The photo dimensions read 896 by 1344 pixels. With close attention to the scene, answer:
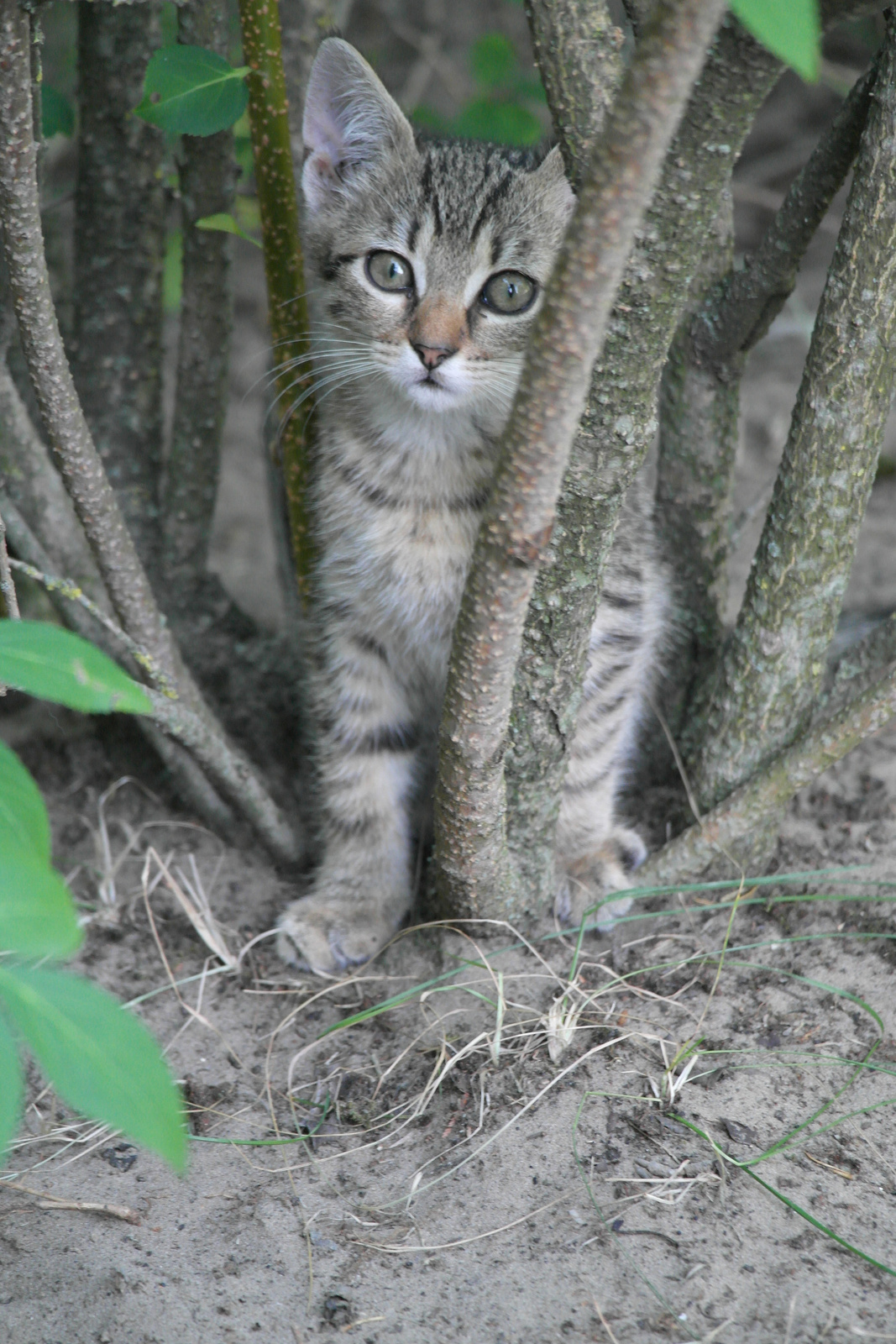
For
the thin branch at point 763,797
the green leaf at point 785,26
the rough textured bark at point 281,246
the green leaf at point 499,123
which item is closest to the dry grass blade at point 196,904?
the rough textured bark at point 281,246

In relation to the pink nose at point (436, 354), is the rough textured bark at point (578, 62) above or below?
above

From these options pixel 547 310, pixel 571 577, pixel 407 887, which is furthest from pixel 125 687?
pixel 407 887

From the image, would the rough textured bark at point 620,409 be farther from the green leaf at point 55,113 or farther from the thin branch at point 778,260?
the green leaf at point 55,113

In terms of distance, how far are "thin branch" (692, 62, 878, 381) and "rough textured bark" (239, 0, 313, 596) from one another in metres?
0.79

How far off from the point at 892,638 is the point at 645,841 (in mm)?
656

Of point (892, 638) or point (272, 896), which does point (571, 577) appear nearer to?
point (892, 638)

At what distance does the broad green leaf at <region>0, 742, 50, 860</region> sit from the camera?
2.60 feet

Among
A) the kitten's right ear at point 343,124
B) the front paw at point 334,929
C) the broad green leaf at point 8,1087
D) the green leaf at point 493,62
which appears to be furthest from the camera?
the green leaf at point 493,62

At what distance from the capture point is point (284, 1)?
2.42 meters

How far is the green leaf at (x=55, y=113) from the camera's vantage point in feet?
6.64

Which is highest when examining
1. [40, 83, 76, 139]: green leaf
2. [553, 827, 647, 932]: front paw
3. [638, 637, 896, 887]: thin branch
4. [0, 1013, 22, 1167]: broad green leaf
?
[40, 83, 76, 139]: green leaf

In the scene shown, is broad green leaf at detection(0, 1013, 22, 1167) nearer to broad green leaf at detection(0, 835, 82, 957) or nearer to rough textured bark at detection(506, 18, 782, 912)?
broad green leaf at detection(0, 835, 82, 957)

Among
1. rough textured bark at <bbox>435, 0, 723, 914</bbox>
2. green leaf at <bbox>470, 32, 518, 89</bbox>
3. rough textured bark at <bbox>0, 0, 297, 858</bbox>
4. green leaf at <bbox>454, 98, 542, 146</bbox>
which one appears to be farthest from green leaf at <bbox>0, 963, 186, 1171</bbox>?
green leaf at <bbox>470, 32, 518, 89</bbox>

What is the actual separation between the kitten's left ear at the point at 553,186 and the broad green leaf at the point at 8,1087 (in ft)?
5.72
